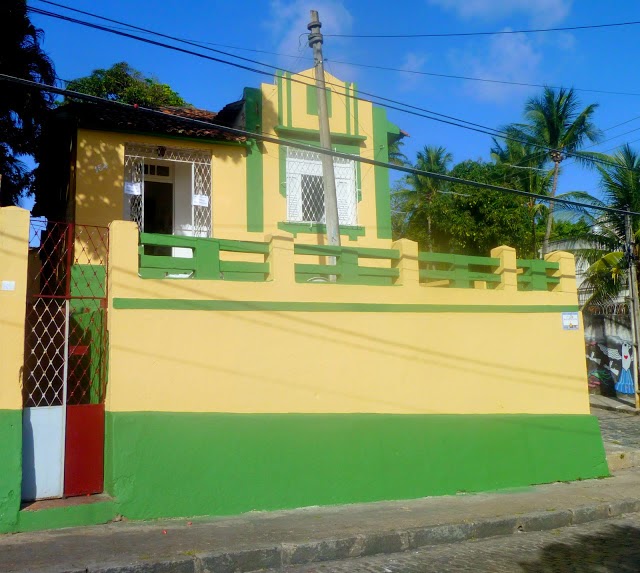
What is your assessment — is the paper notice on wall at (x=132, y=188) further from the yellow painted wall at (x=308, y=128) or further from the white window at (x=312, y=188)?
the white window at (x=312, y=188)

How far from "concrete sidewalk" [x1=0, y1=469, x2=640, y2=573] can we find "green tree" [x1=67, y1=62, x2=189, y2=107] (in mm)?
15120

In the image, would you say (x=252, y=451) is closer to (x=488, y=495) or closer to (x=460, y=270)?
(x=488, y=495)

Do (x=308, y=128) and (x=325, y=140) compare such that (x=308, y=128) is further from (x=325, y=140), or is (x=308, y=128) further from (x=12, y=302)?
(x=12, y=302)

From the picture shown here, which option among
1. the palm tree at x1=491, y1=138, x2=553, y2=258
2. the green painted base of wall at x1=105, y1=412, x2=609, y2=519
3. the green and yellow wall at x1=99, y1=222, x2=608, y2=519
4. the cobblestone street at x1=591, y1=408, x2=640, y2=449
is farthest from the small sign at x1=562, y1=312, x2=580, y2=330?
the palm tree at x1=491, y1=138, x2=553, y2=258

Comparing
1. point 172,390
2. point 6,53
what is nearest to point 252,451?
point 172,390

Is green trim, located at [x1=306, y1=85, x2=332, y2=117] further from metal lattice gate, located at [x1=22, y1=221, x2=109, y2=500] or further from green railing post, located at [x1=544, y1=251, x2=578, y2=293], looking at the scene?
A: metal lattice gate, located at [x1=22, y1=221, x2=109, y2=500]

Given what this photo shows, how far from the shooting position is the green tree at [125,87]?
1931 centimetres

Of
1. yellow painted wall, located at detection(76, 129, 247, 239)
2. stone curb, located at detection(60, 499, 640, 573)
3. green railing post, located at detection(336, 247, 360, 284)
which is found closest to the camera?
stone curb, located at detection(60, 499, 640, 573)

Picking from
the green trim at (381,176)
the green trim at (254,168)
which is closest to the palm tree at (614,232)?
the green trim at (381,176)

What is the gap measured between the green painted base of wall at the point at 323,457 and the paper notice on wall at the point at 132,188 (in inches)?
174

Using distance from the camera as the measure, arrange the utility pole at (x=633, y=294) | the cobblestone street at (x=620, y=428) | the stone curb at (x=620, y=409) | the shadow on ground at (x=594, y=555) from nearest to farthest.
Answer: the shadow on ground at (x=594, y=555) → the cobblestone street at (x=620, y=428) → the stone curb at (x=620, y=409) → the utility pole at (x=633, y=294)

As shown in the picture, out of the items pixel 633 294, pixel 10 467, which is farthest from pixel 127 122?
pixel 633 294

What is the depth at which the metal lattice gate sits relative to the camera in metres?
6.51

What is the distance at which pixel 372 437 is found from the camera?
786 cm
